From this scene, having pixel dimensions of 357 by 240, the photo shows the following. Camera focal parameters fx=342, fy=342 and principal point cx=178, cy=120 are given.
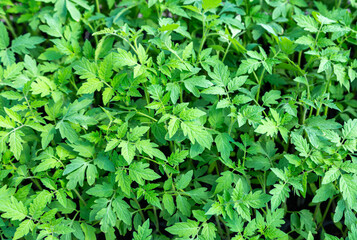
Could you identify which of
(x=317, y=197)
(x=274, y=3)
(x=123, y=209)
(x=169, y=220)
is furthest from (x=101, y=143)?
(x=274, y=3)

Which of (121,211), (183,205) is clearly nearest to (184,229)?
(183,205)

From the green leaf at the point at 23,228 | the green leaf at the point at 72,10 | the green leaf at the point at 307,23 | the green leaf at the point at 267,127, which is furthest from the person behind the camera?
the green leaf at the point at 72,10

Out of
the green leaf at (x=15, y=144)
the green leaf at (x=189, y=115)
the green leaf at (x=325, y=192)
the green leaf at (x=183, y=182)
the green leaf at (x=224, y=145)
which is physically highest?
the green leaf at (x=189, y=115)

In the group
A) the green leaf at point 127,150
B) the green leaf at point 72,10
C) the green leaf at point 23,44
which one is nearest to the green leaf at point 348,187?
the green leaf at point 127,150

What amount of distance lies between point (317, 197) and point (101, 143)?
3.43 feet

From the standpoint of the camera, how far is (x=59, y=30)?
6.57 feet

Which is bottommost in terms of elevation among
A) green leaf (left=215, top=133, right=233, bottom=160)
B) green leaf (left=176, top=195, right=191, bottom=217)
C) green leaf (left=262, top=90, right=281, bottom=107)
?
green leaf (left=176, top=195, right=191, bottom=217)

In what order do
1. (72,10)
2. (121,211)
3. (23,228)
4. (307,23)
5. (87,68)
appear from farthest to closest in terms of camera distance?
(72,10)
(307,23)
(87,68)
(121,211)
(23,228)

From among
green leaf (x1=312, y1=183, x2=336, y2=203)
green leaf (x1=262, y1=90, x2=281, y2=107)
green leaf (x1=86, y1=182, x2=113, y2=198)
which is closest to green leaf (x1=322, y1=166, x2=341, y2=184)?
green leaf (x1=312, y1=183, x2=336, y2=203)

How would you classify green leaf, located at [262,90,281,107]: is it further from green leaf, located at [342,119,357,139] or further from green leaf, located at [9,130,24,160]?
green leaf, located at [9,130,24,160]

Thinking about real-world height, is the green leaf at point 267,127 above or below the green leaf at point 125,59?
below

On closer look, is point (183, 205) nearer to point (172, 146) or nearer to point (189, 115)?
point (172, 146)

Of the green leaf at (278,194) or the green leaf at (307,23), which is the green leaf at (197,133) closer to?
the green leaf at (278,194)

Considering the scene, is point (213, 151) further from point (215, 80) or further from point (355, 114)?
point (355, 114)
